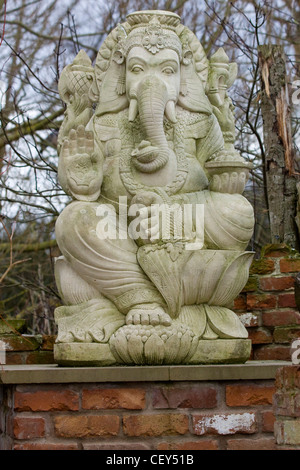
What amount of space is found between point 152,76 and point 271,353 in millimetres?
2131

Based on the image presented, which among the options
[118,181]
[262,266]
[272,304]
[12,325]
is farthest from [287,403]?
[12,325]

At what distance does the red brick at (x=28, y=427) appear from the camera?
4.48 meters

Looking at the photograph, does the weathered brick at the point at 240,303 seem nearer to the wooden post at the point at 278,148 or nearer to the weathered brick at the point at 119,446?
the wooden post at the point at 278,148

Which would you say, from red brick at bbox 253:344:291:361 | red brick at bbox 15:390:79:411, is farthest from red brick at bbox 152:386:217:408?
red brick at bbox 253:344:291:361

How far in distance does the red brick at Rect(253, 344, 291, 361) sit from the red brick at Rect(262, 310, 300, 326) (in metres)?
0.16

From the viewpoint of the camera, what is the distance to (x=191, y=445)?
14.6 ft

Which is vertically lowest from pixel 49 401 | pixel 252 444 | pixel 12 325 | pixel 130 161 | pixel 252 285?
pixel 252 444

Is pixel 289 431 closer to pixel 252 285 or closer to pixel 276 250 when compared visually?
pixel 252 285

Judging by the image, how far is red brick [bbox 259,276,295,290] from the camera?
5.95m

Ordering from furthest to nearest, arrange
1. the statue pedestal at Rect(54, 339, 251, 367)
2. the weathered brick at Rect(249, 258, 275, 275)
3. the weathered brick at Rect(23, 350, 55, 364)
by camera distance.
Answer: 1. the weathered brick at Rect(249, 258, 275, 275)
2. the weathered brick at Rect(23, 350, 55, 364)
3. the statue pedestal at Rect(54, 339, 251, 367)

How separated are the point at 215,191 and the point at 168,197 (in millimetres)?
289

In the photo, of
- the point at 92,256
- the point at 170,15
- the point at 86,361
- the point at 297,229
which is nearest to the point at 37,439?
the point at 86,361

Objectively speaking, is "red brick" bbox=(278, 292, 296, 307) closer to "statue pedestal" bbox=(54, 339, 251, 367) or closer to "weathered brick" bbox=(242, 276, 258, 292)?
"weathered brick" bbox=(242, 276, 258, 292)

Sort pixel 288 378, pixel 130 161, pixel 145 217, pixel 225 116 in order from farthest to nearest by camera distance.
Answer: pixel 225 116 → pixel 130 161 → pixel 145 217 → pixel 288 378
